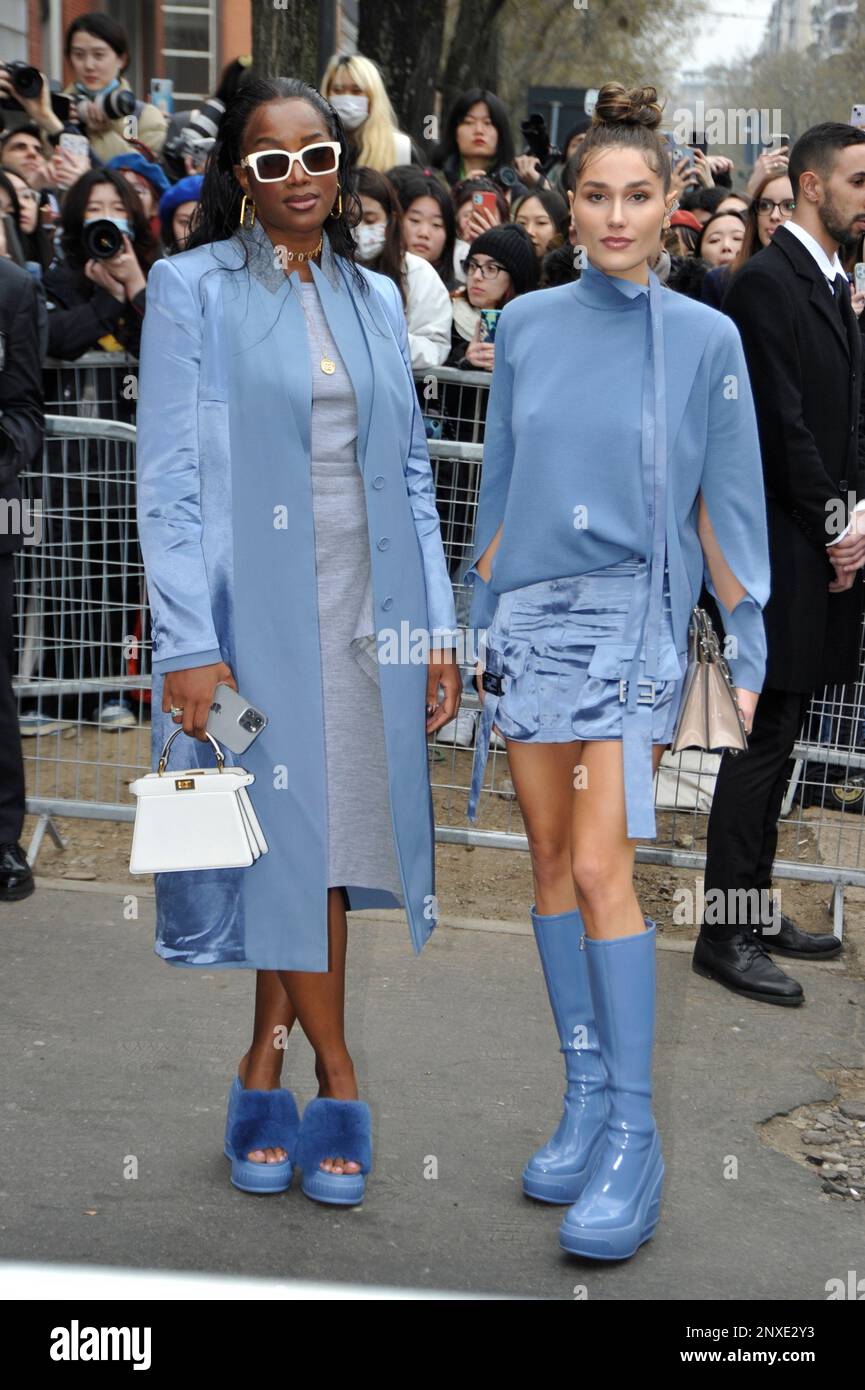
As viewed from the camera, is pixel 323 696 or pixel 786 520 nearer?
pixel 323 696

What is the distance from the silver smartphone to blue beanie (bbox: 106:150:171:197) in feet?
18.2

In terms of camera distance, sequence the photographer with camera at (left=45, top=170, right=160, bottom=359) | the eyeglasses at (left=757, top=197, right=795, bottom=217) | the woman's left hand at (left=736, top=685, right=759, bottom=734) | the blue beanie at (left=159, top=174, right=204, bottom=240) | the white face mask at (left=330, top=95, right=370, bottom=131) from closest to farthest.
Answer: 1. the woman's left hand at (left=736, top=685, right=759, bottom=734)
2. the eyeglasses at (left=757, top=197, right=795, bottom=217)
3. the photographer with camera at (left=45, top=170, right=160, bottom=359)
4. the blue beanie at (left=159, top=174, right=204, bottom=240)
5. the white face mask at (left=330, top=95, right=370, bottom=131)

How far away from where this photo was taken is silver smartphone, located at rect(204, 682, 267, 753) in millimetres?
3320

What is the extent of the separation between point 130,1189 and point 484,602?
4.76 ft

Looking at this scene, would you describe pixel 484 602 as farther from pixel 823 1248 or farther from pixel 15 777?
pixel 15 777

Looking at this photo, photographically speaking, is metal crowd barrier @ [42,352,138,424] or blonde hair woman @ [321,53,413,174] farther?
blonde hair woman @ [321,53,413,174]

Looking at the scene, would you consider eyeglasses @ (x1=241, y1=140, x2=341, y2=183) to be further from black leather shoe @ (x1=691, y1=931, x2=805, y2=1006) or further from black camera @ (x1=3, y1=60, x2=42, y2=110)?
black camera @ (x1=3, y1=60, x2=42, y2=110)

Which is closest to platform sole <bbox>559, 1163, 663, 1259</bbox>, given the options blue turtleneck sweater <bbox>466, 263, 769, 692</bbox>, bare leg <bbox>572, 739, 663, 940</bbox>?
bare leg <bbox>572, 739, 663, 940</bbox>

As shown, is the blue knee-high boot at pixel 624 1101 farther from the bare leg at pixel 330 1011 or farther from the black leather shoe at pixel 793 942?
the black leather shoe at pixel 793 942

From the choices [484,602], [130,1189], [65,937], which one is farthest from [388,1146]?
[65,937]

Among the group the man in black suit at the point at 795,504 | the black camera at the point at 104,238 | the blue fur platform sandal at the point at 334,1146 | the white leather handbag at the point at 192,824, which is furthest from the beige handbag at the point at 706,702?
the black camera at the point at 104,238

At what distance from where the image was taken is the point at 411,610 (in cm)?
349

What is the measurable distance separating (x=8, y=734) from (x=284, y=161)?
2.85 metres

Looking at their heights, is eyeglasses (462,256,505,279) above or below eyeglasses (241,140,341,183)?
above
